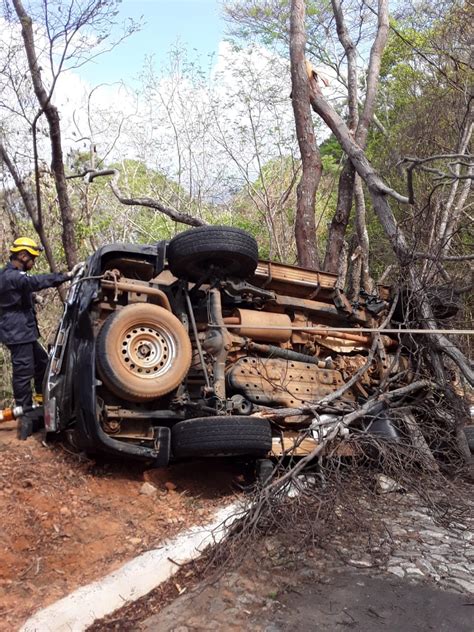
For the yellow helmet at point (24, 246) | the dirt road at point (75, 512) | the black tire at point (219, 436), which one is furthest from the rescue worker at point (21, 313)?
the black tire at point (219, 436)

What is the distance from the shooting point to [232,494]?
491 centimetres

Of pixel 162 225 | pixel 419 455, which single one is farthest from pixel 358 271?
pixel 162 225

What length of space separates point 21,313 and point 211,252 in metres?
2.21

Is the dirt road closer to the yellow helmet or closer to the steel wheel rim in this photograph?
the steel wheel rim

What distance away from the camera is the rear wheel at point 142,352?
457 cm

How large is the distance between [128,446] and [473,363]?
3526 mm

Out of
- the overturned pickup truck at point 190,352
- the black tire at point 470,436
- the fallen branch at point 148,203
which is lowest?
the black tire at point 470,436

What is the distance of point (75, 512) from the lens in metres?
4.23

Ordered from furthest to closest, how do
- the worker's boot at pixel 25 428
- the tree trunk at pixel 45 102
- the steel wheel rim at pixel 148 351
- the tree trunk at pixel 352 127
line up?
the tree trunk at pixel 352 127 < the tree trunk at pixel 45 102 < the worker's boot at pixel 25 428 < the steel wheel rim at pixel 148 351

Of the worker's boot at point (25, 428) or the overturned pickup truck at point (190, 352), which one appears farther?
the worker's boot at point (25, 428)

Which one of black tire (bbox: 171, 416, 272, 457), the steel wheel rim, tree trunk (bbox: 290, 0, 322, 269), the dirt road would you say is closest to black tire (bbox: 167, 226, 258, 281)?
the steel wheel rim

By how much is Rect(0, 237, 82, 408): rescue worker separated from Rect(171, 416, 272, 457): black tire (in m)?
2.08

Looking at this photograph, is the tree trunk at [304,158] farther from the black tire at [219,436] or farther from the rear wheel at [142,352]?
the black tire at [219,436]

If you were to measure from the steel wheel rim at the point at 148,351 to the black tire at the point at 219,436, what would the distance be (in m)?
0.49
